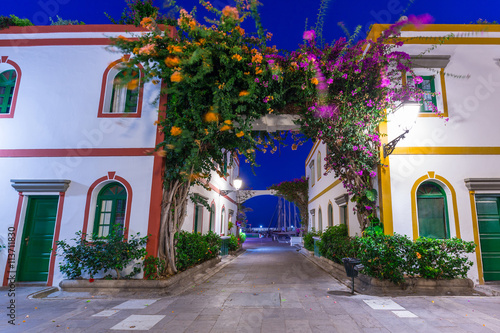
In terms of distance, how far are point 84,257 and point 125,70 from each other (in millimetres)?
4445

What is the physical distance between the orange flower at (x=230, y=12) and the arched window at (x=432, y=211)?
563 cm

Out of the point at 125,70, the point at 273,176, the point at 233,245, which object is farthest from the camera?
the point at 273,176

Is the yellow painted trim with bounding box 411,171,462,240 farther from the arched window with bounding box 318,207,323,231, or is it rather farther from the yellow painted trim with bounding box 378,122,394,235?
the arched window with bounding box 318,207,323,231

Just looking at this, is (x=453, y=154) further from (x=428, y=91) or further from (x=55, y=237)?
(x=55, y=237)

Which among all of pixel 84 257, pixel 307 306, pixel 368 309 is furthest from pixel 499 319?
pixel 84 257

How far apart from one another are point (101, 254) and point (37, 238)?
2073 millimetres

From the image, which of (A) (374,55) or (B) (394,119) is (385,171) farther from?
(A) (374,55)

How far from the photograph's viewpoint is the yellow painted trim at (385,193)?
6461mm

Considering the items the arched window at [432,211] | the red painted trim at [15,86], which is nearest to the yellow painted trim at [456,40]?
the arched window at [432,211]

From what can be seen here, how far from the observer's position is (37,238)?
22.1 ft

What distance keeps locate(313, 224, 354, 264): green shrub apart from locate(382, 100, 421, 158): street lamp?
285cm

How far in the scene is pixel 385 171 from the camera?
6691 millimetres

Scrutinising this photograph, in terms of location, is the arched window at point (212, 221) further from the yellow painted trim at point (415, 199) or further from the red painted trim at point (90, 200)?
the yellow painted trim at point (415, 199)

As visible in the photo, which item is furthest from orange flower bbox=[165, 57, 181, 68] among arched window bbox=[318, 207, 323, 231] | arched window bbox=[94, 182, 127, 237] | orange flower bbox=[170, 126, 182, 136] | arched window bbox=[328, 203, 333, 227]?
arched window bbox=[318, 207, 323, 231]
